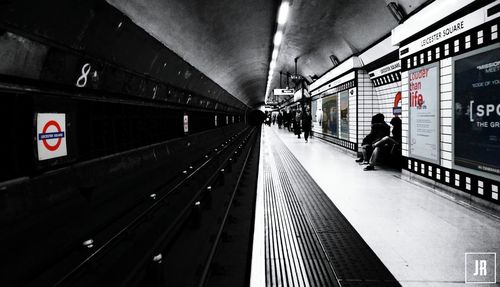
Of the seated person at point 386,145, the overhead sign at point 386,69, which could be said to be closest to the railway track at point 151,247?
the seated person at point 386,145

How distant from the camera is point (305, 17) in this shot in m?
10.1

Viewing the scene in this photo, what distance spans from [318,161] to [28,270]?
8408 mm

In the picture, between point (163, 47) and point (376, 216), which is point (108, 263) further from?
point (163, 47)

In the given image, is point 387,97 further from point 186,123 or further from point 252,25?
point 186,123

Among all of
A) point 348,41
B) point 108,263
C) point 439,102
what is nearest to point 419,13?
point 439,102

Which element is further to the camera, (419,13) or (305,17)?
(305,17)

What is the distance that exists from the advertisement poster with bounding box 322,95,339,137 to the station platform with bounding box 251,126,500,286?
27.0ft

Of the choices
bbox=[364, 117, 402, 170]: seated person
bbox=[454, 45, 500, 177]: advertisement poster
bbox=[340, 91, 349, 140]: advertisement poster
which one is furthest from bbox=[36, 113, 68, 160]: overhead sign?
bbox=[340, 91, 349, 140]: advertisement poster

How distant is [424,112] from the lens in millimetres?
6680

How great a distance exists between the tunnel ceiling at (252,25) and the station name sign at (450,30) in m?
0.81

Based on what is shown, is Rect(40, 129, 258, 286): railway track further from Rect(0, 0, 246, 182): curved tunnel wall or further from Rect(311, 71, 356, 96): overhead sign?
Rect(311, 71, 356, 96): overhead sign

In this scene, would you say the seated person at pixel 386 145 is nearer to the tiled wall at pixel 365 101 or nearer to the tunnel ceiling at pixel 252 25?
the tunnel ceiling at pixel 252 25

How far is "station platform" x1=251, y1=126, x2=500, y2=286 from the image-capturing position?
3.08m

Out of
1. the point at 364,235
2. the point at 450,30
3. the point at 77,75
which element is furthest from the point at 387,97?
the point at 77,75
